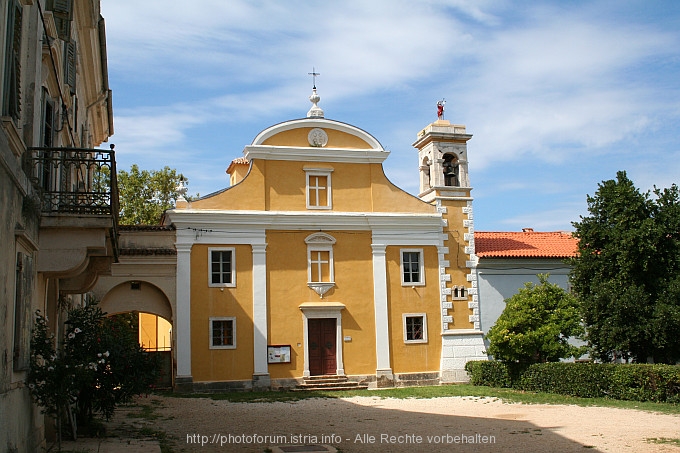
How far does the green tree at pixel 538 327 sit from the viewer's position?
2191 centimetres

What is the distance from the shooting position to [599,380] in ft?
63.7

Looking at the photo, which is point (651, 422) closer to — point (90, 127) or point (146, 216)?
point (90, 127)

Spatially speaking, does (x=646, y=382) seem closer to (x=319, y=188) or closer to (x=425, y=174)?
(x=319, y=188)

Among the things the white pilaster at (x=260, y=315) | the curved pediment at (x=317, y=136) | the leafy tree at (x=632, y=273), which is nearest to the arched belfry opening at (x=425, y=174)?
the curved pediment at (x=317, y=136)

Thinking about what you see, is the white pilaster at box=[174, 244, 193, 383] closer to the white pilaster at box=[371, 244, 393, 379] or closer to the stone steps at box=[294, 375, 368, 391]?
the stone steps at box=[294, 375, 368, 391]

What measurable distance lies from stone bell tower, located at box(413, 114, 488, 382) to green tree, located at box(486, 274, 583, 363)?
469 cm

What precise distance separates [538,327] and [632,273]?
3.50m

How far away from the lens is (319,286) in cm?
2666

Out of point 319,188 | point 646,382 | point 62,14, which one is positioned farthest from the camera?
point 319,188

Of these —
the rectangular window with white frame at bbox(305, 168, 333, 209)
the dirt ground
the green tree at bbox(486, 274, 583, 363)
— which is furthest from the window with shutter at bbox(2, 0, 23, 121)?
the rectangular window with white frame at bbox(305, 168, 333, 209)

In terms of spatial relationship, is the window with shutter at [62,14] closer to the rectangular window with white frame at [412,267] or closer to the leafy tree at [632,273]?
the leafy tree at [632,273]

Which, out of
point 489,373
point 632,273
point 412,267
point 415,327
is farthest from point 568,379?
point 412,267

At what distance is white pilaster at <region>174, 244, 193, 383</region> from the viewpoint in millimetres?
24750

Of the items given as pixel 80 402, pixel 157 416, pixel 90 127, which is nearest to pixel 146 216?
pixel 90 127
